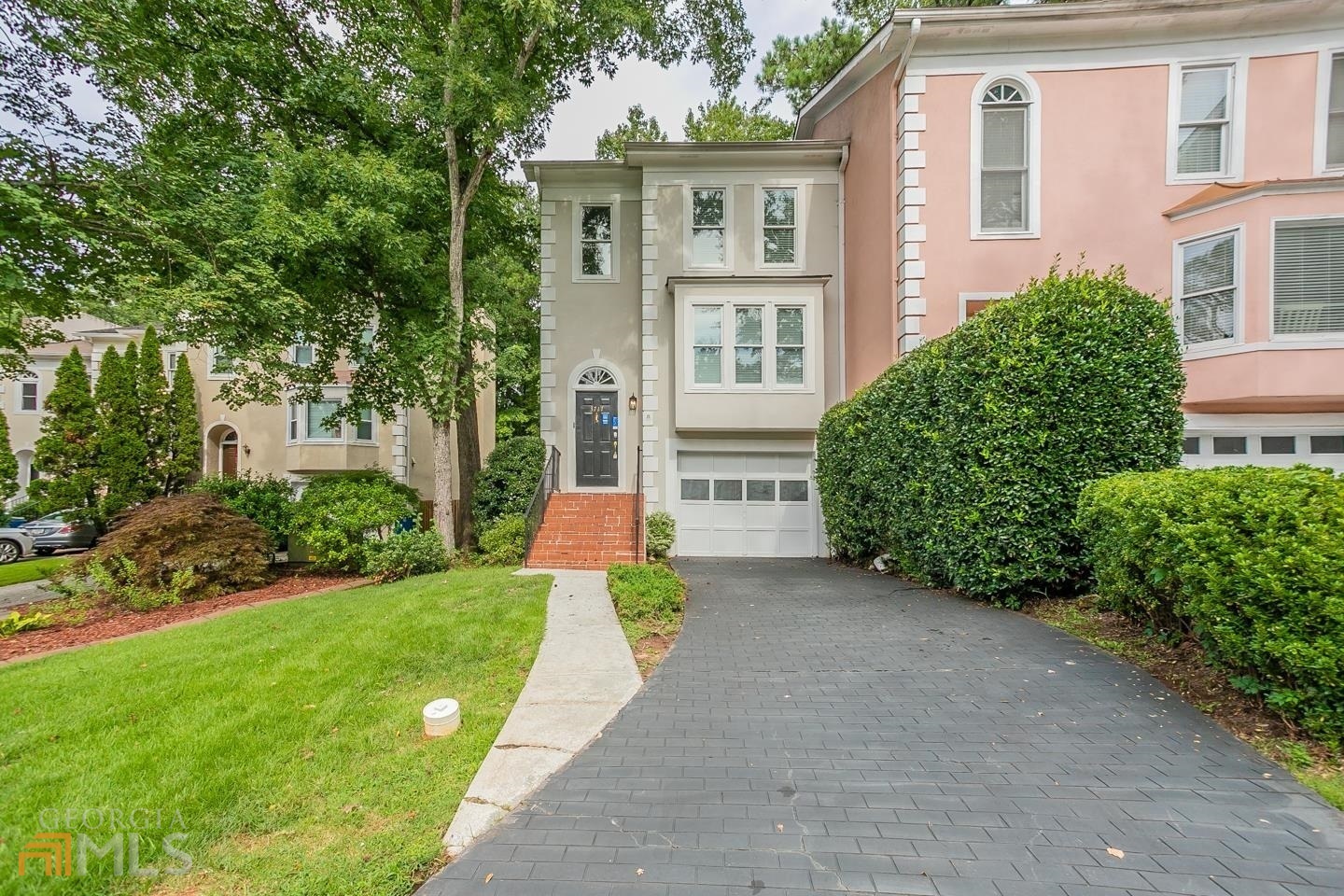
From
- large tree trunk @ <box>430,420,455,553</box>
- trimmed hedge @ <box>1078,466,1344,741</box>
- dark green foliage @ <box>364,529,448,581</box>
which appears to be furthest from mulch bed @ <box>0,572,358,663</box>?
trimmed hedge @ <box>1078,466,1344,741</box>

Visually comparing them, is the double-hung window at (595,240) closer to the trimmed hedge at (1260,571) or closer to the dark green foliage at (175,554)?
the dark green foliage at (175,554)

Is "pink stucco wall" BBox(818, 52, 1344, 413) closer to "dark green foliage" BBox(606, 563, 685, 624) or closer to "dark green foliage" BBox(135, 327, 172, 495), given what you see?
"dark green foliage" BBox(606, 563, 685, 624)

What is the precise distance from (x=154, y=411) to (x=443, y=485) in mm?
11331

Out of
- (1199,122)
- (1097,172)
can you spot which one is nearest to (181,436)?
(1097,172)

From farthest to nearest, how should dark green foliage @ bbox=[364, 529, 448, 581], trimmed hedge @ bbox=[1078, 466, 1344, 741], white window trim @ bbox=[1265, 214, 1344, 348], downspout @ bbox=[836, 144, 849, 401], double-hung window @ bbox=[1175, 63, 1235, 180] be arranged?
downspout @ bbox=[836, 144, 849, 401] → dark green foliage @ bbox=[364, 529, 448, 581] → double-hung window @ bbox=[1175, 63, 1235, 180] → white window trim @ bbox=[1265, 214, 1344, 348] → trimmed hedge @ bbox=[1078, 466, 1344, 741]

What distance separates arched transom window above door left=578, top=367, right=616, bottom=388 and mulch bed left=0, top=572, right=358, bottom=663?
19.6ft

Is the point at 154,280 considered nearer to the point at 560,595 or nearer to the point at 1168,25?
the point at 560,595

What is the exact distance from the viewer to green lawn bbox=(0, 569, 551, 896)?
2238 millimetres

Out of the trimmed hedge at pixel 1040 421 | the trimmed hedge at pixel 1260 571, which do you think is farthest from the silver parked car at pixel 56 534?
the trimmed hedge at pixel 1260 571

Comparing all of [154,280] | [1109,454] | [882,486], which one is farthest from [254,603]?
[1109,454]

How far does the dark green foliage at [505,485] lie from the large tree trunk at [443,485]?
67 cm

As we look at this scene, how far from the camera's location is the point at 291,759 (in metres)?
2.99

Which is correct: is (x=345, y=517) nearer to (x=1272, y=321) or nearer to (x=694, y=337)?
(x=694, y=337)

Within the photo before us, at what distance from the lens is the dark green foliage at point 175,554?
7.61 metres
